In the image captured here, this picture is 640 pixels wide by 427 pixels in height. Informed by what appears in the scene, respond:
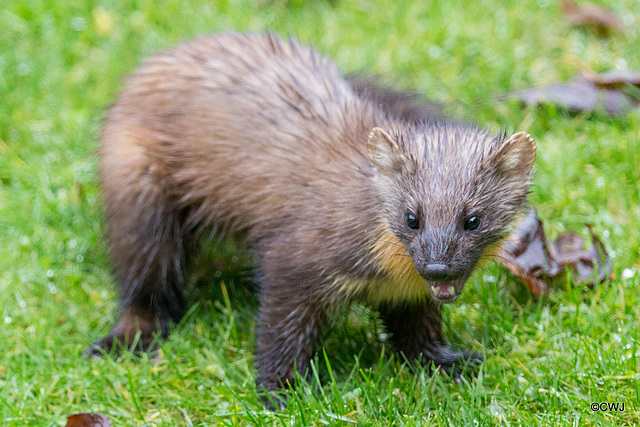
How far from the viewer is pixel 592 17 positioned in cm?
735

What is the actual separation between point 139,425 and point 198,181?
1.55 meters

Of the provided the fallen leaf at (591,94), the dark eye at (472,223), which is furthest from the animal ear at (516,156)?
the fallen leaf at (591,94)

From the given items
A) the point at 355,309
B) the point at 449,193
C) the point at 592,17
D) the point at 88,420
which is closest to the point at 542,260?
the point at 355,309

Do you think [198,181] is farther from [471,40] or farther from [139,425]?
[471,40]

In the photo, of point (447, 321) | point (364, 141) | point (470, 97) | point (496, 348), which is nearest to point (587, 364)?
point (496, 348)

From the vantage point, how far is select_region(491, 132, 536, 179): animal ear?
397cm

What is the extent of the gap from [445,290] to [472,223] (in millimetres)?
348

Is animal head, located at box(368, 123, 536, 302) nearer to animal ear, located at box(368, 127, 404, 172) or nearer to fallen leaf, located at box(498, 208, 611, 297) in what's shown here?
animal ear, located at box(368, 127, 404, 172)

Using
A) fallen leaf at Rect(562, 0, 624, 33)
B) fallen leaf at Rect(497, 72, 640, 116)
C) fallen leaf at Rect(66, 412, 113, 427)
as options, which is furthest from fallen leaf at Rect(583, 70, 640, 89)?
fallen leaf at Rect(66, 412, 113, 427)

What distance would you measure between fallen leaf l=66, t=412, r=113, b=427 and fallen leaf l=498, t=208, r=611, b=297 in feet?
8.15

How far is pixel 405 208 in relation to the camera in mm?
4035

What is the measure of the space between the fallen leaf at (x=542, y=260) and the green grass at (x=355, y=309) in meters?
0.10

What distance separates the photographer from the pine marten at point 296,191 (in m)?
4.02

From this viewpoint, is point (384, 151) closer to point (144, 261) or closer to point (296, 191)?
point (296, 191)
